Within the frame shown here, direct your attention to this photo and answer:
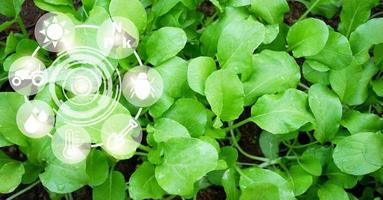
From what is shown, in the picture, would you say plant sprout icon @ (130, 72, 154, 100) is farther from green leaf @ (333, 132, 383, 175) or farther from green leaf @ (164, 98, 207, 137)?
green leaf @ (333, 132, 383, 175)

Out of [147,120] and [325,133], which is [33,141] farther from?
[325,133]

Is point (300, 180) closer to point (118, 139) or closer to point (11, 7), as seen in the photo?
point (118, 139)

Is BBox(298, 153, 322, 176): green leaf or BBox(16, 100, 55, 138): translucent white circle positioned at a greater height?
BBox(16, 100, 55, 138): translucent white circle

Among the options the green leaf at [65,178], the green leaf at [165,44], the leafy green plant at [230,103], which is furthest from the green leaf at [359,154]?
the green leaf at [65,178]

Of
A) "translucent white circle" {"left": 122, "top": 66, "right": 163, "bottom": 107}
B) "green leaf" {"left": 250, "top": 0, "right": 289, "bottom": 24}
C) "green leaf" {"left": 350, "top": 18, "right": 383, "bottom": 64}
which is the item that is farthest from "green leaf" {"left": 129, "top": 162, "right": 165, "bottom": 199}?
"green leaf" {"left": 350, "top": 18, "right": 383, "bottom": 64}

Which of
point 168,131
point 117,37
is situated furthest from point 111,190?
point 117,37

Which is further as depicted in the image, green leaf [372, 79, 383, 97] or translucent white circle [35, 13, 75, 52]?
green leaf [372, 79, 383, 97]

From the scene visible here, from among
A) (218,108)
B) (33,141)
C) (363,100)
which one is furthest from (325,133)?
(33,141)
